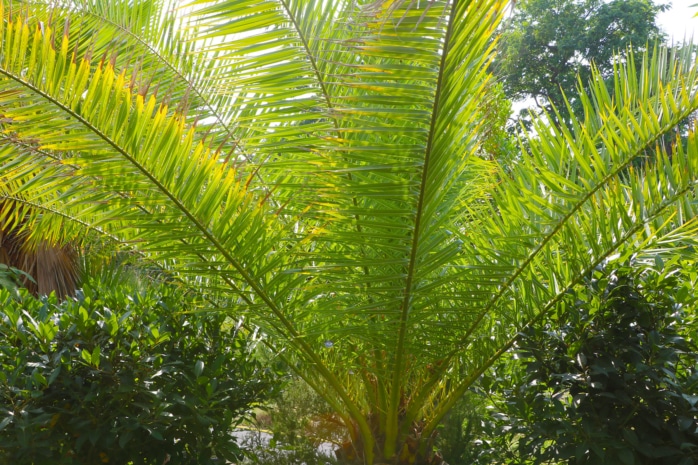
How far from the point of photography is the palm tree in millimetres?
2475

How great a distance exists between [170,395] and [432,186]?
1.91m

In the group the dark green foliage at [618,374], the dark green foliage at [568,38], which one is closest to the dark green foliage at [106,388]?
the dark green foliage at [618,374]

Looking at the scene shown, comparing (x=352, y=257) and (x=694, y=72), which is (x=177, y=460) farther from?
(x=694, y=72)

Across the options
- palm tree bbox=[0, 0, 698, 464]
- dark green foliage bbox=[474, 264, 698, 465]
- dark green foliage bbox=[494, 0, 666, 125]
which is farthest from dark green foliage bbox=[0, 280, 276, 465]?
dark green foliage bbox=[494, 0, 666, 125]

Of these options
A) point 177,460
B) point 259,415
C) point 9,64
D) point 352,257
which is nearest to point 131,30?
point 9,64

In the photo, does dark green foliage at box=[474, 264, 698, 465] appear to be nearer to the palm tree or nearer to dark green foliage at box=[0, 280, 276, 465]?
the palm tree

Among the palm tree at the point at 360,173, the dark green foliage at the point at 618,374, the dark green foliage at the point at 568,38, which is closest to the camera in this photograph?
the palm tree at the point at 360,173

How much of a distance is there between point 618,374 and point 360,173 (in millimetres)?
1545

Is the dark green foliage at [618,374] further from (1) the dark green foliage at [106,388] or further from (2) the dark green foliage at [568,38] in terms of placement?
(2) the dark green foliage at [568,38]

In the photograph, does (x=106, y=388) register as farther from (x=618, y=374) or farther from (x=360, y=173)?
(x=618, y=374)

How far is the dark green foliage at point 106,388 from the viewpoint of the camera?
3.30m

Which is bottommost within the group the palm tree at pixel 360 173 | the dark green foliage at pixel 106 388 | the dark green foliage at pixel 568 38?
the dark green foliage at pixel 106 388

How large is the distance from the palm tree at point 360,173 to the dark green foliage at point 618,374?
16 centimetres

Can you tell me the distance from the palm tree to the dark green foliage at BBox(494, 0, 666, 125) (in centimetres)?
2251
